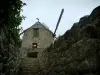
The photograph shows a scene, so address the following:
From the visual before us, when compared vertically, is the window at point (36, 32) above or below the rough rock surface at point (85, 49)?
above

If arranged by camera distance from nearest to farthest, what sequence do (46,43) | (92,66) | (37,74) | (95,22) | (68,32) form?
(92,66) → (95,22) → (68,32) → (37,74) → (46,43)

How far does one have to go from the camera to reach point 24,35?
22.4 metres

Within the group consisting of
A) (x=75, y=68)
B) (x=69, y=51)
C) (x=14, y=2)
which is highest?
(x=14, y=2)

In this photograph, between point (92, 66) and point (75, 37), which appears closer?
point (92, 66)

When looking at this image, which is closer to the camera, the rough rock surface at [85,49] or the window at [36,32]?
the rough rock surface at [85,49]

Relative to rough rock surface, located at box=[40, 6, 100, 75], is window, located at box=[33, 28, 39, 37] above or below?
above

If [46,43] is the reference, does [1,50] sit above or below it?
below

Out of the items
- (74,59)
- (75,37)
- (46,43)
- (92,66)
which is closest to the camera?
(92,66)

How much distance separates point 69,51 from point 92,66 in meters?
1.74

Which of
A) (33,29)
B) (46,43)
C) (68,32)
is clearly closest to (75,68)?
(68,32)

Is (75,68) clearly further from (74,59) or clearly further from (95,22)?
(95,22)

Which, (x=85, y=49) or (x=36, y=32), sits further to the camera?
(x=36, y=32)

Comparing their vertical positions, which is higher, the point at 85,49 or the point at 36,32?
the point at 36,32

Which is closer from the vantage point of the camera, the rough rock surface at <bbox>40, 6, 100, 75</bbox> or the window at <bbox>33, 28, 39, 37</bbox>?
the rough rock surface at <bbox>40, 6, 100, 75</bbox>
